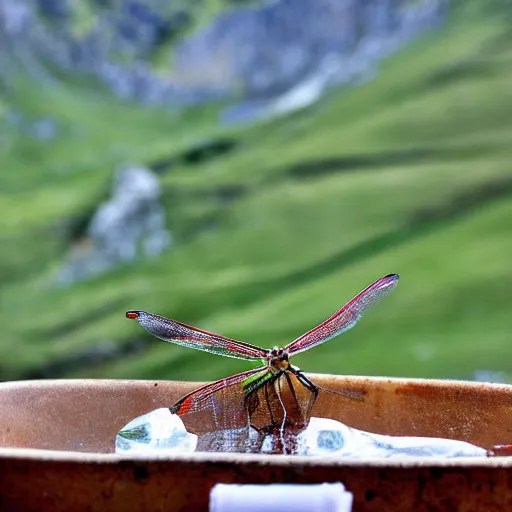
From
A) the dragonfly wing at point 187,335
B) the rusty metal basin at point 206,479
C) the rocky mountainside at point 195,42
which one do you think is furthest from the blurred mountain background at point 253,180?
the rusty metal basin at point 206,479

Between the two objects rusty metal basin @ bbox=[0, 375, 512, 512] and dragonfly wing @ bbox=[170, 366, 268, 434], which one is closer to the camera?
rusty metal basin @ bbox=[0, 375, 512, 512]

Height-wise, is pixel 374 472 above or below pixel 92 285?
below

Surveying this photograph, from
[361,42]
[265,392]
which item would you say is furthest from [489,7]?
[265,392]

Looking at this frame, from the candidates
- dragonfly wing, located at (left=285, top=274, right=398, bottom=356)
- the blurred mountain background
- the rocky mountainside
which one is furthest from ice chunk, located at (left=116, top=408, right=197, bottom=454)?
the rocky mountainside

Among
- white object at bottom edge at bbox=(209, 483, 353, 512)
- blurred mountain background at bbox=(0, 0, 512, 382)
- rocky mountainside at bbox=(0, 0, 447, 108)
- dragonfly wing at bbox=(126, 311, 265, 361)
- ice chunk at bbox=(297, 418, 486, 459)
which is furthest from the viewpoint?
rocky mountainside at bbox=(0, 0, 447, 108)

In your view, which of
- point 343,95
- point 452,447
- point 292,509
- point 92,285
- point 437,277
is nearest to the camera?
point 292,509

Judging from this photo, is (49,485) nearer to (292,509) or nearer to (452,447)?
(292,509)

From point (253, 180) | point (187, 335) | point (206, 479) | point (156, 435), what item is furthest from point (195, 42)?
point (206, 479)

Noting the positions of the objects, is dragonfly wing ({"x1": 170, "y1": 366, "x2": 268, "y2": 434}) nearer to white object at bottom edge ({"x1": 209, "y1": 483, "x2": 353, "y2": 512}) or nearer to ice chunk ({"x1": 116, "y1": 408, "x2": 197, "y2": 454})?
ice chunk ({"x1": 116, "y1": 408, "x2": 197, "y2": 454})
